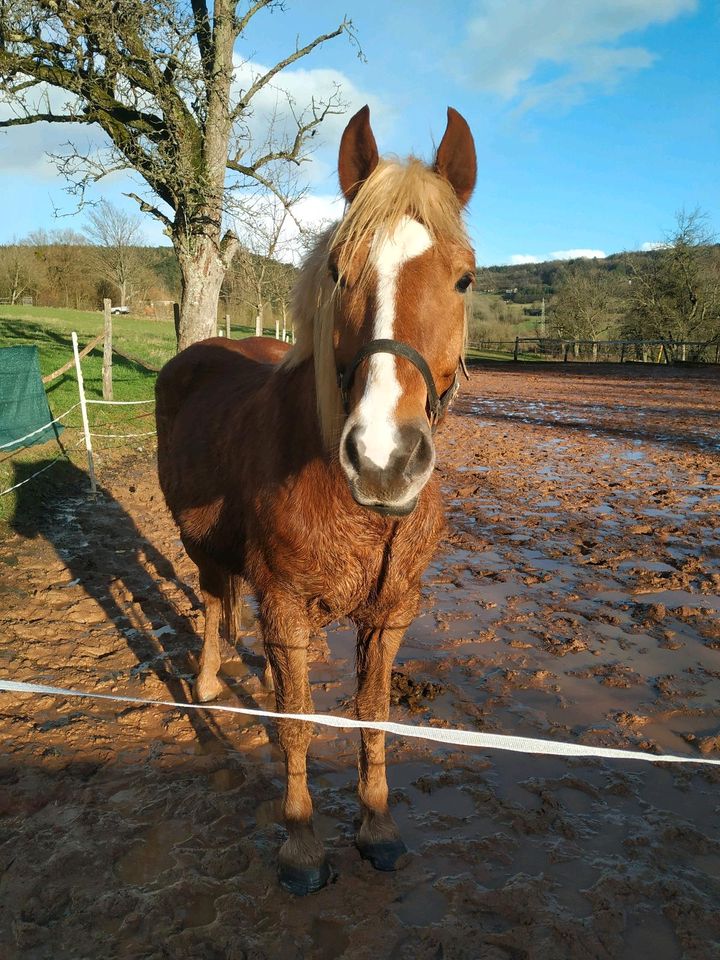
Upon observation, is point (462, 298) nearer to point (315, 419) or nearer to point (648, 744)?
point (315, 419)

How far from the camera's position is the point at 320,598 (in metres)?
2.12

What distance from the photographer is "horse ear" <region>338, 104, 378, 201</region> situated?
183 cm

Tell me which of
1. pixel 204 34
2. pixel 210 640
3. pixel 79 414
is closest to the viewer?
pixel 210 640

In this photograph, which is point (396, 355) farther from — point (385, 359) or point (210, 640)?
point (210, 640)

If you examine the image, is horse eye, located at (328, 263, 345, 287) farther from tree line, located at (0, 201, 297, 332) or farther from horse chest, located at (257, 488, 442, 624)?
tree line, located at (0, 201, 297, 332)

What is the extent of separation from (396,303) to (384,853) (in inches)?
79.9

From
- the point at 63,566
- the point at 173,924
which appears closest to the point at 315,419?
the point at 173,924

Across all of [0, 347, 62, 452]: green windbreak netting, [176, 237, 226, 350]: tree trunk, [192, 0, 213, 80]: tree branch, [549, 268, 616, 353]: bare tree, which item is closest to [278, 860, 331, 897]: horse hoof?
[0, 347, 62, 452]: green windbreak netting

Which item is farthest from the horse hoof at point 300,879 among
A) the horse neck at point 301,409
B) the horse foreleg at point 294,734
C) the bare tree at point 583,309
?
the bare tree at point 583,309

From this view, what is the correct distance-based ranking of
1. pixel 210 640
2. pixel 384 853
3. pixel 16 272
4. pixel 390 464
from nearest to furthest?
pixel 390 464 < pixel 384 853 < pixel 210 640 < pixel 16 272

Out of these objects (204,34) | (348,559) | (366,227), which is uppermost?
(204,34)

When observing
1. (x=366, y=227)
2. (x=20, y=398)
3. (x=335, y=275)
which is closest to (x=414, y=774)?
(x=335, y=275)

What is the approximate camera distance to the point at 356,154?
73.0 inches

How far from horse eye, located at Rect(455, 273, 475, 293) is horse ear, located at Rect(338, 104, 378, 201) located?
17.6 inches
